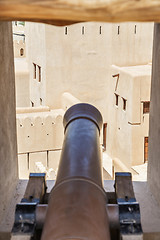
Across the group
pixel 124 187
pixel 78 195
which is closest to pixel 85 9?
pixel 78 195

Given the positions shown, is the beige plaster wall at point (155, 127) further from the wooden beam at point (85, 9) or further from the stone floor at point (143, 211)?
the wooden beam at point (85, 9)

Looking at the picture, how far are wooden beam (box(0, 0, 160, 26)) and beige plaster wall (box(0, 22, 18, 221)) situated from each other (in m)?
1.92

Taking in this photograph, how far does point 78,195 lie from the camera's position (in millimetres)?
2502

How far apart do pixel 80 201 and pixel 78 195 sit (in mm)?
54

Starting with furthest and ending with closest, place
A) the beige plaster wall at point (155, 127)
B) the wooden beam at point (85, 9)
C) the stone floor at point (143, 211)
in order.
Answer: the beige plaster wall at point (155, 127) → the stone floor at point (143, 211) → the wooden beam at point (85, 9)

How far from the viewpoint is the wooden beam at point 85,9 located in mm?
2035

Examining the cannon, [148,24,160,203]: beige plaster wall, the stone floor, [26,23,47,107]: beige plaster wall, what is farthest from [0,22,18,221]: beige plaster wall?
[26,23,47,107]: beige plaster wall

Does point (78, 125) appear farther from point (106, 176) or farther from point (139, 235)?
point (106, 176)

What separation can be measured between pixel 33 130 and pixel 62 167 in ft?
34.3

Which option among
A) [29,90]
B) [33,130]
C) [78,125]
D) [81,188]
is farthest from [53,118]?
[81,188]

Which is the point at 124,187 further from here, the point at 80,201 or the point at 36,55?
the point at 36,55

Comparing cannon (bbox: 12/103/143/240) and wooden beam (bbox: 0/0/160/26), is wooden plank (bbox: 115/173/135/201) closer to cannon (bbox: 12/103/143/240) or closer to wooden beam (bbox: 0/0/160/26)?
cannon (bbox: 12/103/143/240)

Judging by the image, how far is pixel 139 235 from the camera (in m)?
3.00

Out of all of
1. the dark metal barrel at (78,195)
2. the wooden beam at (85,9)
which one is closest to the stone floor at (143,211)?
the dark metal barrel at (78,195)
